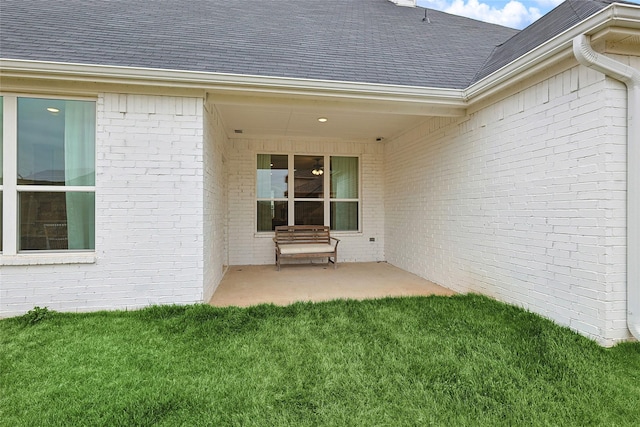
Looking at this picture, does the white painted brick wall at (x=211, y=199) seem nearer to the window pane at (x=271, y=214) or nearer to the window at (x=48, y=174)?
the window at (x=48, y=174)

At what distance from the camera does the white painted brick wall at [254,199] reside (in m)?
6.90

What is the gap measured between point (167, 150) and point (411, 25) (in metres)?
5.92

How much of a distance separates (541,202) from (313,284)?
132 inches

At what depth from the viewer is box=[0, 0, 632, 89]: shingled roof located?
371cm

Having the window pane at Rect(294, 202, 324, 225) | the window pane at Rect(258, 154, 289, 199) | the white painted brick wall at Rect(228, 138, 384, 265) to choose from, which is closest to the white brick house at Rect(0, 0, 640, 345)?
the white painted brick wall at Rect(228, 138, 384, 265)

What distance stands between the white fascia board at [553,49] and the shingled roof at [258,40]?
44 cm

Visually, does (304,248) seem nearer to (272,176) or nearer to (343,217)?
(343,217)

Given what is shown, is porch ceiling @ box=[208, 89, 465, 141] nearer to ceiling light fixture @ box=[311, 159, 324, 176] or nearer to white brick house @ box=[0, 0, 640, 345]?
white brick house @ box=[0, 0, 640, 345]

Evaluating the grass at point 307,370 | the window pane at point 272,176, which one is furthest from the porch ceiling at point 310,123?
Result: the grass at point 307,370

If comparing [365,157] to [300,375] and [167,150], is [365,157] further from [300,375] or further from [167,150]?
[300,375]

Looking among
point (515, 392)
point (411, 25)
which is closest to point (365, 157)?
point (411, 25)

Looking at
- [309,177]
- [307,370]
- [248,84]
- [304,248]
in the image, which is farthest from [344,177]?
[307,370]

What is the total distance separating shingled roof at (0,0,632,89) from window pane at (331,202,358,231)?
3.47 metres

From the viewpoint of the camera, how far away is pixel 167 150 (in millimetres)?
3787
